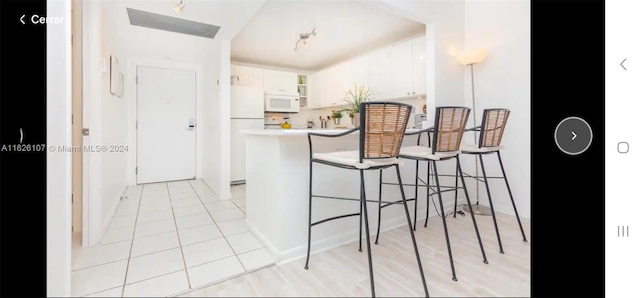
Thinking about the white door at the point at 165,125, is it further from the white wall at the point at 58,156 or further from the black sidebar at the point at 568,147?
the black sidebar at the point at 568,147

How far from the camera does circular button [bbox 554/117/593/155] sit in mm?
645

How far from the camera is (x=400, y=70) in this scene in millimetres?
3340

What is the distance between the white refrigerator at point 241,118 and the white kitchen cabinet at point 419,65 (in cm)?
223

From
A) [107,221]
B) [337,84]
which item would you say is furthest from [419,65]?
[107,221]

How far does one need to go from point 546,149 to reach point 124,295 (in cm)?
175

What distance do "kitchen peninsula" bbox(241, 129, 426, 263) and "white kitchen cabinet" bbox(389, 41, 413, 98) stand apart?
1.59 meters

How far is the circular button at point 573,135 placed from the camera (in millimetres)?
645

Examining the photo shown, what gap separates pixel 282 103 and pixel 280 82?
40cm

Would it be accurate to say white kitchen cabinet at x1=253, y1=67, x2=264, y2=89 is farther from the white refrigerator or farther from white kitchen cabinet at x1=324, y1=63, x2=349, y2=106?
white kitchen cabinet at x1=324, y1=63, x2=349, y2=106

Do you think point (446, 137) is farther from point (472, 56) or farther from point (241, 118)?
point (241, 118)

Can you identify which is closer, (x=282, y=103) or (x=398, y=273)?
(x=398, y=273)

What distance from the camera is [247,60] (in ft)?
14.8
